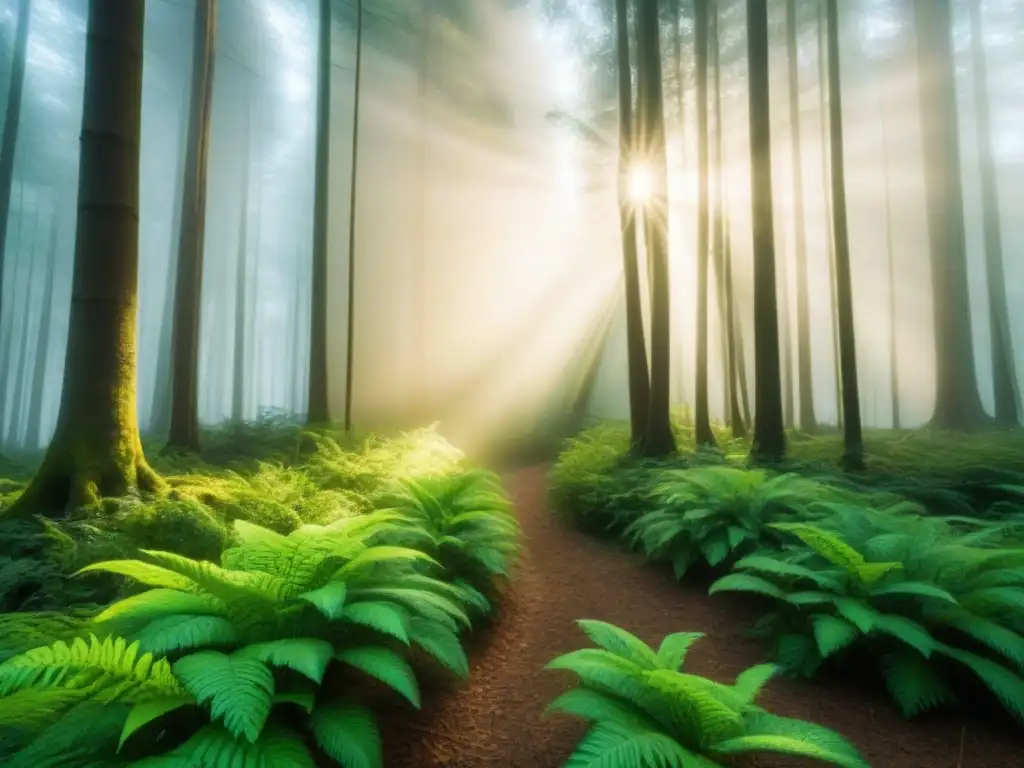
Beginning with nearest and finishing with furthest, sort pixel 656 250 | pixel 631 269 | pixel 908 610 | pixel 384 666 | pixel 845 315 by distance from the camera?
pixel 384 666 → pixel 908 610 → pixel 845 315 → pixel 656 250 → pixel 631 269

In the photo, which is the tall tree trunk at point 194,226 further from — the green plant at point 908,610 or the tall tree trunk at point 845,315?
the tall tree trunk at point 845,315

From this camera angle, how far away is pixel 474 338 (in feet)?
97.3

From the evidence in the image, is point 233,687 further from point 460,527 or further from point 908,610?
point 908,610

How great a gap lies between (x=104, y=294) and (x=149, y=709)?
4.74 metres

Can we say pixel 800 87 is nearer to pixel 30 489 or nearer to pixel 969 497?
pixel 969 497

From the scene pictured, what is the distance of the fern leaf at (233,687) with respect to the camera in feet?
6.46

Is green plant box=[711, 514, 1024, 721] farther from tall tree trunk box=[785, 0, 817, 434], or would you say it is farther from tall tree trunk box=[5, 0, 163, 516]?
tall tree trunk box=[785, 0, 817, 434]

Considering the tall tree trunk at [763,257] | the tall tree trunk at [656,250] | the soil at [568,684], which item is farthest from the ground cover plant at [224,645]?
the tall tree trunk at [763,257]

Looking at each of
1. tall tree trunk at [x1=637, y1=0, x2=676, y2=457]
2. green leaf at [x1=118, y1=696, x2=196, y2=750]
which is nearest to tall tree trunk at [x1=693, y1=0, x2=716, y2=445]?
tall tree trunk at [x1=637, y1=0, x2=676, y2=457]

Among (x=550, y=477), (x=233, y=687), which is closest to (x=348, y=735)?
(x=233, y=687)

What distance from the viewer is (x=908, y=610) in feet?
12.0

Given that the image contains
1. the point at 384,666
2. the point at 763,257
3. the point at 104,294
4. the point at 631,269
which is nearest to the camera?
the point at 384,666

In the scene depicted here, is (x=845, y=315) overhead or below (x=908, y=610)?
overhead

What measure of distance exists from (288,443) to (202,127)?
22.4 feet
